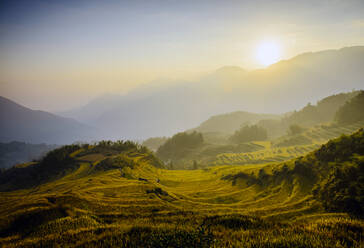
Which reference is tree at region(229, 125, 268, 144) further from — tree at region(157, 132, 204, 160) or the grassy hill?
the grassy hill

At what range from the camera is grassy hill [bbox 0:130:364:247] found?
507 centimetres

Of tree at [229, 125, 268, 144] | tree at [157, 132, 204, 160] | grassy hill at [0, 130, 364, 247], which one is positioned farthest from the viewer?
tree at [229, 125, 268, 144]

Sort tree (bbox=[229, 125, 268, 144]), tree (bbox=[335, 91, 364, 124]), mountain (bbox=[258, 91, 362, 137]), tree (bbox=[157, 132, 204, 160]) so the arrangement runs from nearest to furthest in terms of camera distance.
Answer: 1. tree (bbox=[335, 91, 364, 124])
2. tree (bbox=[157, 132, 204, 160])
3. tree (bbox=[229, 125, 268, 144])
4. mountain (bbox=[258, 91, 362, 137])

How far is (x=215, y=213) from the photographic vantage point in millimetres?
9195

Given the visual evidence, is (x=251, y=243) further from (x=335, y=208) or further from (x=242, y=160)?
(x=242, y=160)

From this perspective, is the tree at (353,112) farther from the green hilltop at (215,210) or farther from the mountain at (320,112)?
the green hilltop at (215,210)

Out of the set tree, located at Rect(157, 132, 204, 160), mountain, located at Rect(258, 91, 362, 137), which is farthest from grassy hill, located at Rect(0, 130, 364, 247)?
mountain, located at Rect(258, 91, 362, 137)

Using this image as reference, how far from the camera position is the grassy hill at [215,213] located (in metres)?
5.07

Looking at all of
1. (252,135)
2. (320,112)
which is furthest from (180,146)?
(320,112)

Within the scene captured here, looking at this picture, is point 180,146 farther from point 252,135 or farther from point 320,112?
point 320,112

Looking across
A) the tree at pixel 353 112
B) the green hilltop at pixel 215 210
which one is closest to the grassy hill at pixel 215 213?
the green hilltop at pixel 215 210

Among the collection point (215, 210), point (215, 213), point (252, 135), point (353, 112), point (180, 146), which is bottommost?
point (215, 210)

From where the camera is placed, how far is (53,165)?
2900cm

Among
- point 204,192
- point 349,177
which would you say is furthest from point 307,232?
point 204,192
